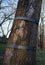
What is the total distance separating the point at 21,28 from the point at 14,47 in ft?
0.89

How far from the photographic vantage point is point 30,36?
293cm

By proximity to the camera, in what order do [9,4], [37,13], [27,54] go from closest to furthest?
[27,54], [37,13], [9,4]

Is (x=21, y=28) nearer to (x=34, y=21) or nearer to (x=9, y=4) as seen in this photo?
(x=34, y=21)

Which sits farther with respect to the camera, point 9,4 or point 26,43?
point 9,4

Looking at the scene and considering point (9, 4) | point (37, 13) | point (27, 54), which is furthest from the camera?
point (9, 4)

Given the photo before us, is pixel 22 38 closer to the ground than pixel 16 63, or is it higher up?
higher up

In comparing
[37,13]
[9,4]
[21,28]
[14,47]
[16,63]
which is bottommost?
[16,63]

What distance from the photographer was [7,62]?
2955mm

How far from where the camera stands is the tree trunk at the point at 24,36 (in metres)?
2.87

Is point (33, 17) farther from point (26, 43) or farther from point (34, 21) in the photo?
point (26, 43)

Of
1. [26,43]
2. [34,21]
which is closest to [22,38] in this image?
[26,43]

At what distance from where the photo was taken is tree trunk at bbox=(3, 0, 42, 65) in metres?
2.87

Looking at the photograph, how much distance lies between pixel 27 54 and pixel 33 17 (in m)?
0.51

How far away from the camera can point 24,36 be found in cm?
291
